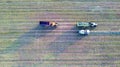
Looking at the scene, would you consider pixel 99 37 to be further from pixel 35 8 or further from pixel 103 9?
pixel 35 8

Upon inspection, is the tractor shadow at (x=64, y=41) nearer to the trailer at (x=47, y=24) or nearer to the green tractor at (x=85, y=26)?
the green tractor at (x=85, y=26)

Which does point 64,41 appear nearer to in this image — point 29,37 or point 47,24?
point 47,24

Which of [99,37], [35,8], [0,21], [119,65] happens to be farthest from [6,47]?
[119,65]

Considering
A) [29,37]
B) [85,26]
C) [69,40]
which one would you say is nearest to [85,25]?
[85,26]

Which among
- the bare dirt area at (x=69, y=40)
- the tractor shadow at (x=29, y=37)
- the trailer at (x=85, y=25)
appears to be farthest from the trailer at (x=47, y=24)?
the trailer at (x=85, y=25)

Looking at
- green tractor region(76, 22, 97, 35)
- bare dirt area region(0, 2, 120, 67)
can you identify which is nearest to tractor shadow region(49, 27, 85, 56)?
bare dirt area region(0, 2, 120, 67)

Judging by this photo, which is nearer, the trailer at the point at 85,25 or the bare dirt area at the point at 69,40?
the bare dirt area at the point at 69,40

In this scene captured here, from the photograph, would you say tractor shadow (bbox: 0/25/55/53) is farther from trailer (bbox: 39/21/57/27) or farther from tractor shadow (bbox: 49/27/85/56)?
tractor shadow (bbox: 49/27/85/56)
